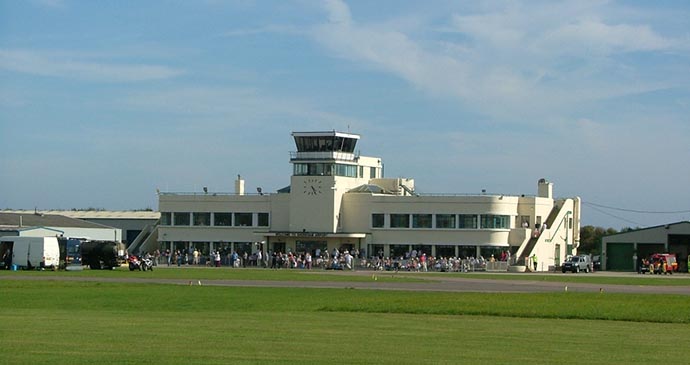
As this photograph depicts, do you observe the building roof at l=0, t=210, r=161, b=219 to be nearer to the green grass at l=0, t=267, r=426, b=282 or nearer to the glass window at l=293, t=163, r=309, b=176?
the glass window at l=293, t=163, r=309, b=176

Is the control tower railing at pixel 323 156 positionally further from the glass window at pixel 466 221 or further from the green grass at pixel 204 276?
the green grass at pixel 204 276

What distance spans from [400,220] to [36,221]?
125ft

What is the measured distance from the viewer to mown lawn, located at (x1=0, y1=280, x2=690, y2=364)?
74.0ft

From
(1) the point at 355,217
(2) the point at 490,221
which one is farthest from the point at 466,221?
(1) the point at 355,217

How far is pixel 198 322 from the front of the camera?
3038 centimetres

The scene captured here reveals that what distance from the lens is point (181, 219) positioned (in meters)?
119

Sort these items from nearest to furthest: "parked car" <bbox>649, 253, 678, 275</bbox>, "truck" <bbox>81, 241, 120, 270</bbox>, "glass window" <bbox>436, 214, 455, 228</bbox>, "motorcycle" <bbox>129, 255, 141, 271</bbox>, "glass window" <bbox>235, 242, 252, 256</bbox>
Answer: "motorcycle" <bbox>129, 255, 141, 271</bbox> → "truck" <bbox>81, 241, 120, 270</bbox> → "parked car" <bbox>649, 253, 678, 275</bbox> → "glass window" <bbox>436, 214, 455, 228</bbox> → "glass window" <bbox>235, 242, 252, 256</bbox>

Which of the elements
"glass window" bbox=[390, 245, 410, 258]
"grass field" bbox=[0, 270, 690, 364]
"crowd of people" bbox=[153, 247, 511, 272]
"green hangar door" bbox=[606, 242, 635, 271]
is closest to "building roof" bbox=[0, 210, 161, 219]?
"crowd of people" bbox=[153, 247, 511, 272]

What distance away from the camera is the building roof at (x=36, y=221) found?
11397 cm

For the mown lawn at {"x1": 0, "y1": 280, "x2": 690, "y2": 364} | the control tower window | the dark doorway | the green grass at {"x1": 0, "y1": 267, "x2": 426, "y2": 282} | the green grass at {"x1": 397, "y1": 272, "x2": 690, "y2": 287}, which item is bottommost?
the mown lawn at {"x1": 0, "y1": 280, "x2": 690, "y2": 364}

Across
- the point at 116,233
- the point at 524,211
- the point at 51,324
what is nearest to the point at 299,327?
the point at 51,324

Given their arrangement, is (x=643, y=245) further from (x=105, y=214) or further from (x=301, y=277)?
(x=105, y=214)

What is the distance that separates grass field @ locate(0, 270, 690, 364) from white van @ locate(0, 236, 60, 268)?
94.4 ft

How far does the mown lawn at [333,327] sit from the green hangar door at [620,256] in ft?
217
